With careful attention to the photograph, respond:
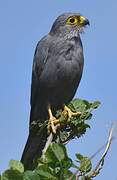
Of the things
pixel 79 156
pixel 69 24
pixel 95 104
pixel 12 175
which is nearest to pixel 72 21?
pixel 69 24

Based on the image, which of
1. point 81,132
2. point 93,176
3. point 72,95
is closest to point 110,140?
point 93,176

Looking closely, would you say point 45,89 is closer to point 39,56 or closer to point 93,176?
point 39,56

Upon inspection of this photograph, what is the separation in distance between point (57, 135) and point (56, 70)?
3.02 metres

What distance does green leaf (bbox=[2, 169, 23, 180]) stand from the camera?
4.95 m

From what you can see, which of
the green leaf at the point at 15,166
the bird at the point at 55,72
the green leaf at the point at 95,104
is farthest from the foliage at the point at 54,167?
the bird at the point at 55,72

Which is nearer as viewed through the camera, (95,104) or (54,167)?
(54,167)

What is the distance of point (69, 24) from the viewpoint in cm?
1073

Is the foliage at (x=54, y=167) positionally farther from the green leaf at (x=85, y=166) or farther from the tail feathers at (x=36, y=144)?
the tail feathers at (x=36, y=144)

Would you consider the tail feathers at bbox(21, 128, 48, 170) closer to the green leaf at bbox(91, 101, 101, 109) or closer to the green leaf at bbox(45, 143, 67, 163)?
the green leaf at bbox(91, 101, 101, 109)

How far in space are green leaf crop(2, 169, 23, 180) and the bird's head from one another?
5692 millimetres

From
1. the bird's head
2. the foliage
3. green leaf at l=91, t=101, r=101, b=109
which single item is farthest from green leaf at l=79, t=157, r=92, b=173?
the bird's head

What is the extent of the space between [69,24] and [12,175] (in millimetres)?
6128

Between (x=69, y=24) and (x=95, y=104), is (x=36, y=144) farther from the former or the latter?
(x=69, y=24)

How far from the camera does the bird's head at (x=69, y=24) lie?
10484 millimetres
